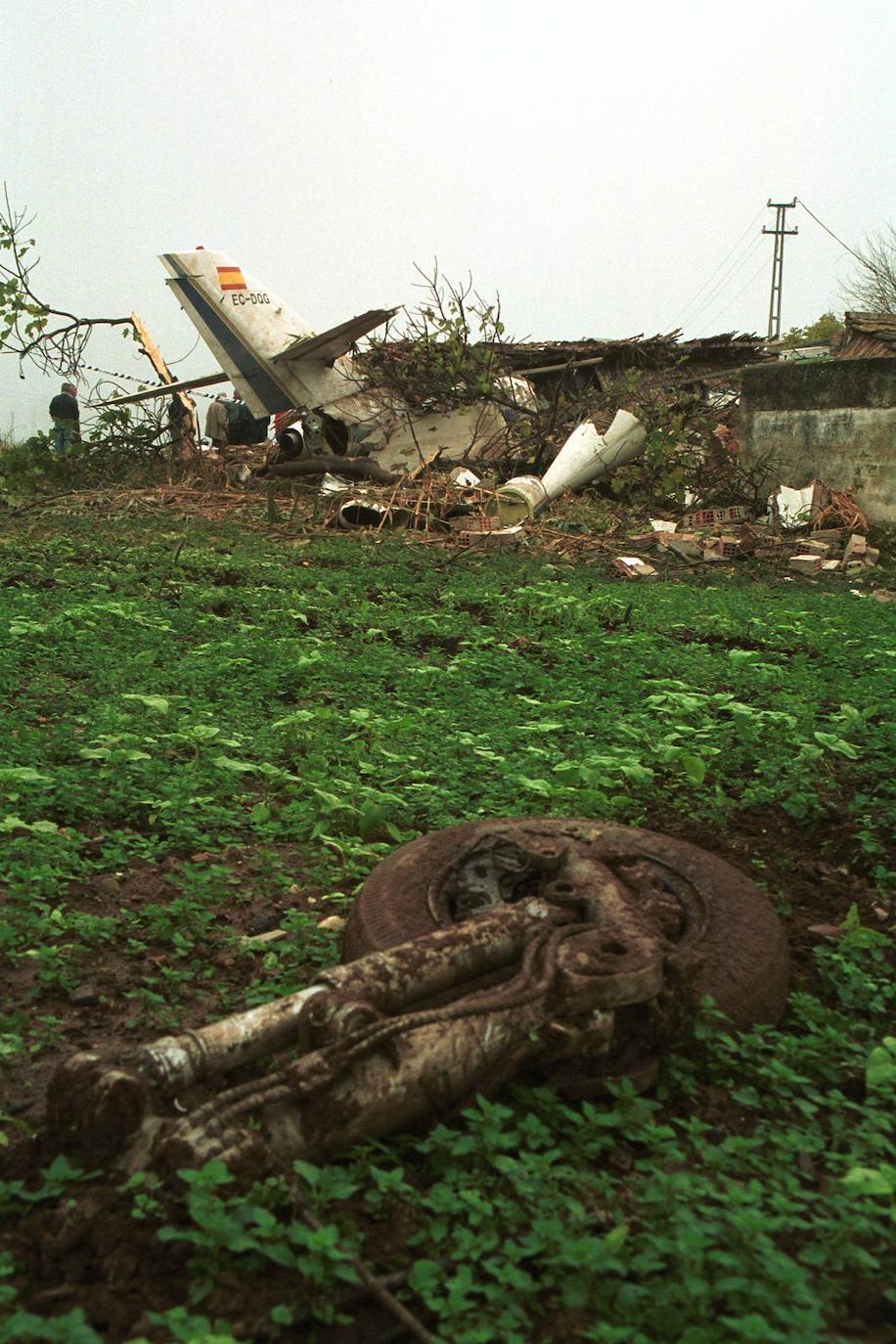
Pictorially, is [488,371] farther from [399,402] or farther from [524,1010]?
[524,1010]

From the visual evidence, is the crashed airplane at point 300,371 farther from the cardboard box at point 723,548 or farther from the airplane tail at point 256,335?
the cardboard box at point 723,548

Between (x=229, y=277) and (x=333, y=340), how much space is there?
6.57ft

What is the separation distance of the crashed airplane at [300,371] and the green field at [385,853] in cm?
974

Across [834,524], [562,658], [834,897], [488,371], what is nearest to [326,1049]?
[834,897]

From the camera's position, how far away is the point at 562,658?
6594 millimetres

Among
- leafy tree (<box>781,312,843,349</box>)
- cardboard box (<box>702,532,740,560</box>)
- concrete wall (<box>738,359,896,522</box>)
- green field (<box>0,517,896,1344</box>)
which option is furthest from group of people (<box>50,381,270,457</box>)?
leafy tree (<box>781,312,843,349</box>)

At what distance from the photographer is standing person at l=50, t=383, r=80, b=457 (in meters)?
18.5

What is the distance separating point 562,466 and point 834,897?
12.1 meters

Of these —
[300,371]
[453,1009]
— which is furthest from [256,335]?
[453,1009]

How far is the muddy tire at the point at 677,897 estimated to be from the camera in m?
2.76

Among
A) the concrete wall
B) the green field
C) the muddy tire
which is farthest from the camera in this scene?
the concrete wall

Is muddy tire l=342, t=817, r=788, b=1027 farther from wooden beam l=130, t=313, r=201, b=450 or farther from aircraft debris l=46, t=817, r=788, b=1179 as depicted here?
wooden beam l=130, t=313, r=201, b=450

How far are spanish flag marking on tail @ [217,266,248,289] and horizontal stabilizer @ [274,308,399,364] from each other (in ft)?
4.30

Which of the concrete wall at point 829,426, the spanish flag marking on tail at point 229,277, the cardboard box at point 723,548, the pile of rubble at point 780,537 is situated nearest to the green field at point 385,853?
the pile of rubble at point 780,537
